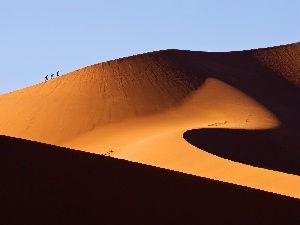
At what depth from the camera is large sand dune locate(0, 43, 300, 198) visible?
26.4 metres

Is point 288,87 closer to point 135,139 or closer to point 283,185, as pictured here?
point 135,139

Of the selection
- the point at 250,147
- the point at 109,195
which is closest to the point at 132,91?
the point at 250,147

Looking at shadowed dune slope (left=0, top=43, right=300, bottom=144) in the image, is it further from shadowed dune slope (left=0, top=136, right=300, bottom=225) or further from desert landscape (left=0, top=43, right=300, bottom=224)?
shadowed dune slope (left=0, top=136, right=300, bottom=225)

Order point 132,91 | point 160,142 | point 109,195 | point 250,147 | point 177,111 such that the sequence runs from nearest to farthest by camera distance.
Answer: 1. point 109,195
2. point 160,142
3. point 250,147
4. point 177,111
5. point 132,91

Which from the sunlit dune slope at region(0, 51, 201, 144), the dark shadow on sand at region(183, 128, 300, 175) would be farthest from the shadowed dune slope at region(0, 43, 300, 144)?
the dark shadow on sand at region(183, 128, 300, 175)

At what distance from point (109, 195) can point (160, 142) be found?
60.4 ft

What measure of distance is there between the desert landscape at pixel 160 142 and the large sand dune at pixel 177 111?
0.09 meters

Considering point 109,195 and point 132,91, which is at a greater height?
point 132,91

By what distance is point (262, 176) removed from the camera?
1683cm

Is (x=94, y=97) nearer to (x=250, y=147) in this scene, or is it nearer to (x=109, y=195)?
(x=250, y=147)

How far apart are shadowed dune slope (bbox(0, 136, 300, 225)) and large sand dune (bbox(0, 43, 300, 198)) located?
8548mm

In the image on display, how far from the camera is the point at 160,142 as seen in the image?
2645cm

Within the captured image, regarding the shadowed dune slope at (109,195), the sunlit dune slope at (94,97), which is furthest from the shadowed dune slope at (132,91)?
the shadowed dune slope at (109,195)

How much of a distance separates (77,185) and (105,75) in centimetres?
3986
